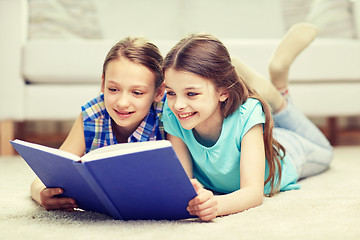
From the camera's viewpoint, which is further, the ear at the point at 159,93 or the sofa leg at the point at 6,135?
the sofa leg at the point at 6,135

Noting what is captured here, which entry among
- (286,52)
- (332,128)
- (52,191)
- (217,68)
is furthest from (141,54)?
(332,128)

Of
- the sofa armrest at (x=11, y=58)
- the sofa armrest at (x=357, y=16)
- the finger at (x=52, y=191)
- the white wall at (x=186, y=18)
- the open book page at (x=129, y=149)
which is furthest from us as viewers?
the white wall at (x=186, y=18)

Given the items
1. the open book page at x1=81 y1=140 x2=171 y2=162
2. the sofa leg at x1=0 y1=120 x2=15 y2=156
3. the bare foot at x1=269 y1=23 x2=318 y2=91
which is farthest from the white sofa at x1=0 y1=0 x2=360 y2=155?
the open book page at x1=81 y1=140 x2=171 y2=162

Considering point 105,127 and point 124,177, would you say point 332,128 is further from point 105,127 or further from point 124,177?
point 124,177

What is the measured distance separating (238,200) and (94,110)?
45cm

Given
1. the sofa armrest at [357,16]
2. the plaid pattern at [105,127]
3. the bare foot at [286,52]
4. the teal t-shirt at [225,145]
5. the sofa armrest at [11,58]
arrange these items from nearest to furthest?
the teal t-shirt at [225,145] < the plaid pattern at [105,127] < the bare foot at [286,52] < the sofa armrest at [11,58] < the sofa armrest at [357,16]

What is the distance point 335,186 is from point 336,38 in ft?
4.40

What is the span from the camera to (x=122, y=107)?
103 centimetres

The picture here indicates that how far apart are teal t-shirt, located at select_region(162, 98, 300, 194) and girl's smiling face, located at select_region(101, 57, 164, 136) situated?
2.7 inches

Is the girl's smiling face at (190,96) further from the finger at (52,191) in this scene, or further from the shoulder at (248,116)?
the finger at (52,191)

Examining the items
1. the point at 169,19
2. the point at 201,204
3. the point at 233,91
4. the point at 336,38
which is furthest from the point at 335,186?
the point at 169,19

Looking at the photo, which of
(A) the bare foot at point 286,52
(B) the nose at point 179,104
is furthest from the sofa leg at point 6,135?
(B) the nose at point 179,104

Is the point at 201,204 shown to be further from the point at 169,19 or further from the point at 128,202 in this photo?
the point at 169,19

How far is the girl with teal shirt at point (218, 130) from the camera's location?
3.10ft
